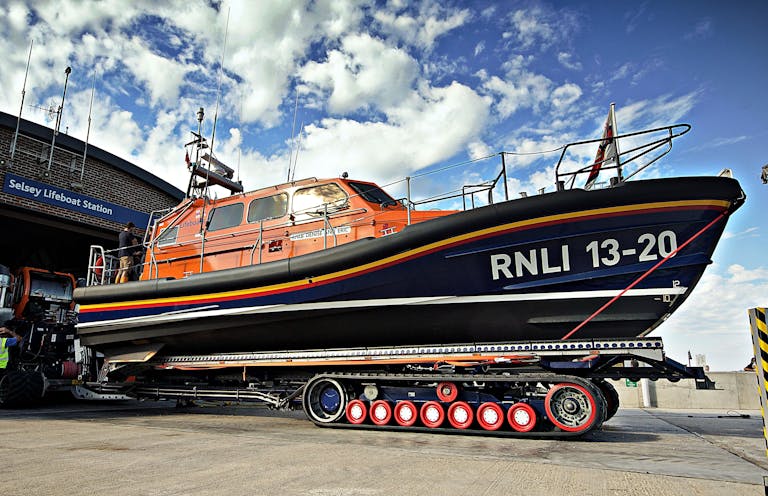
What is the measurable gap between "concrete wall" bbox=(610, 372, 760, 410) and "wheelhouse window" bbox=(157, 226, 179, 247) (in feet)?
33.4

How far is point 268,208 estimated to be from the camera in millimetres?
6141

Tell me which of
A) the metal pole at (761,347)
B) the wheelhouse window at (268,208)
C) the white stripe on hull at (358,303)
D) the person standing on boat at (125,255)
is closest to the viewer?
the metal pole at (761,347)

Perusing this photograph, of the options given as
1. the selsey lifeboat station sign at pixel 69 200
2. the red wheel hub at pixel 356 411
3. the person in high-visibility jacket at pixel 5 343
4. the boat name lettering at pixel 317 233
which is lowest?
the red wheel hub at pixel 356 411

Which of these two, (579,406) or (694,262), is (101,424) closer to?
(579,406)

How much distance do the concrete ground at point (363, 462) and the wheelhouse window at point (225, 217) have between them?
2708 millimetres

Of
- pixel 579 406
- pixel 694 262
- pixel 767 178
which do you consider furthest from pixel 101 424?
pixel 767 178

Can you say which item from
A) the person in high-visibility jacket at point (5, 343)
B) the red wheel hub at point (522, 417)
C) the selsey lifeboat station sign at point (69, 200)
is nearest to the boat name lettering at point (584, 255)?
the red wheel hub at point (522, 417)

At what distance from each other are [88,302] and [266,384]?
9.98 ft

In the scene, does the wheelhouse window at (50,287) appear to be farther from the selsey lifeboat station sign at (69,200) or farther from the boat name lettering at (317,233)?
the boat name lettering at (317,233)

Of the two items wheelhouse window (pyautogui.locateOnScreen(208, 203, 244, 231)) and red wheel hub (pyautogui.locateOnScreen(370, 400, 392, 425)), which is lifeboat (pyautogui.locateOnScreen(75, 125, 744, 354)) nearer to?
wheelhouse window (pyautogui.locateOnScreen(208, 203, 244, 231))

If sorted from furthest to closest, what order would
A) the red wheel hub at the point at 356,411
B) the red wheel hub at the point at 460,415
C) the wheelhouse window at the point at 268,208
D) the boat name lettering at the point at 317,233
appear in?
the wheelhouse window at the point at 268,208 < the boat name lettering at the point at 317,233 < the red wheel hub at the point at 356,411 < the red wheel hub at the point at 460,415

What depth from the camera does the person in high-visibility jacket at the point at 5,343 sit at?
7340 millimetres

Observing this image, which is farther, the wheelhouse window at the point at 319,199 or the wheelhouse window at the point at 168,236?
the wheelhouse window at the point at 168,236

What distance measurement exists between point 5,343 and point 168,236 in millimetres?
3237
